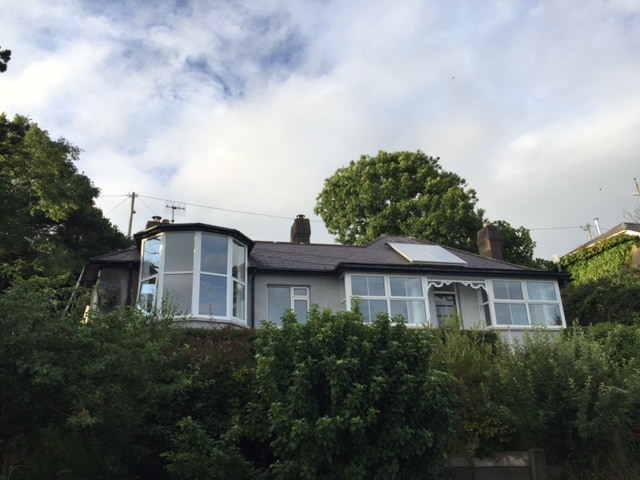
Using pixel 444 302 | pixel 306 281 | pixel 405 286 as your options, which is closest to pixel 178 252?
pixel 306 281

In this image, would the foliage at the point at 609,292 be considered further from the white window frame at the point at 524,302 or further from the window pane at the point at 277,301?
the window pane at the point at 277,301

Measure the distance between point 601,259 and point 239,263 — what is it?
2351 cm

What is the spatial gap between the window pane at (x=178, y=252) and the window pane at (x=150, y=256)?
37 cm

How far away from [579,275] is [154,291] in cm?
2645

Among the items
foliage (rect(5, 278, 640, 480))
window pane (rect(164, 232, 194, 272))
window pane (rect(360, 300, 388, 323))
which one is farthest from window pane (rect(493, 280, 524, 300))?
window pane (rect(164, 232, 194, 272))

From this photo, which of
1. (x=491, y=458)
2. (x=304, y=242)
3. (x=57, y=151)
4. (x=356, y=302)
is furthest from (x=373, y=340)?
(x=57, y=151)

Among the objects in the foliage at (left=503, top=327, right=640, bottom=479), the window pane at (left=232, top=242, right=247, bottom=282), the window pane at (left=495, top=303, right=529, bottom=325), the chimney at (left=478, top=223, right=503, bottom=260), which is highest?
the chimney at (left=478, top=223, right=503, bottom=260)

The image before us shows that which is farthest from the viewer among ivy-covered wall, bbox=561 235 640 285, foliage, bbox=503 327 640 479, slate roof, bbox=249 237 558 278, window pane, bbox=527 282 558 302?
ivy-covered wall, bbox=561 235 640 285

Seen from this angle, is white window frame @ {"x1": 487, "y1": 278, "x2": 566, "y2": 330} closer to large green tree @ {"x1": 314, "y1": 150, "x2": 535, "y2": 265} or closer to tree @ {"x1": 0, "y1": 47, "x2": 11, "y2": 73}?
large green tree @ {"x1": 314, "y1": 150, "x2": 535, "y2": 265}

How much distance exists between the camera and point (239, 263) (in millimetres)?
17703

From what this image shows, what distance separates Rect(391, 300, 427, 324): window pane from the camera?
1881 centimetres

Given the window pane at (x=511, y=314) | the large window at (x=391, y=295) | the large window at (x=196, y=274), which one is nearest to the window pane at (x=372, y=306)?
the large window at (x=391, y=295)

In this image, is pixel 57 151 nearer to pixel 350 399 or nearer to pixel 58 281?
pixel 58 281

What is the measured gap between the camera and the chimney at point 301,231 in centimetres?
2398
